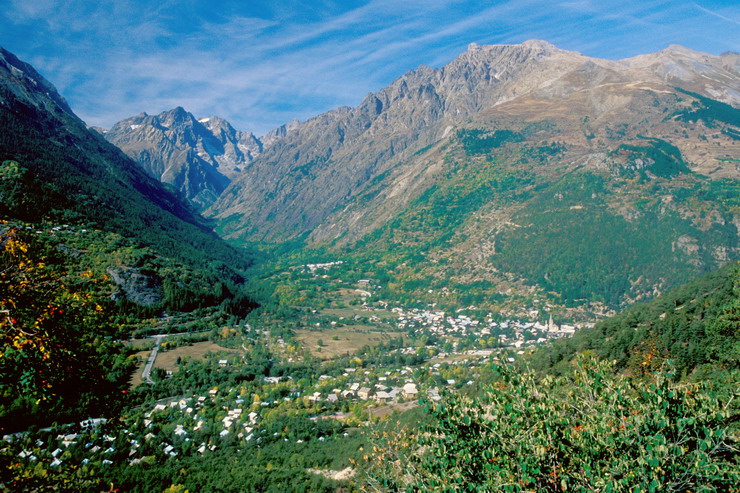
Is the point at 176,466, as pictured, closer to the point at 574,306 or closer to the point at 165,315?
the point at 165,315

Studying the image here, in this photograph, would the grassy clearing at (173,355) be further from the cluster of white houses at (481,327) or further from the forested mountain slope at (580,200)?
the forested mountain slope at (580,200)

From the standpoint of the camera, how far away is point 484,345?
3127 inches

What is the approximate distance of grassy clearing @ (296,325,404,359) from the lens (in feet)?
254

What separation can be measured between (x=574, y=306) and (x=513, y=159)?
8760 cm

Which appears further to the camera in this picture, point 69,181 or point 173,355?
point 69,181

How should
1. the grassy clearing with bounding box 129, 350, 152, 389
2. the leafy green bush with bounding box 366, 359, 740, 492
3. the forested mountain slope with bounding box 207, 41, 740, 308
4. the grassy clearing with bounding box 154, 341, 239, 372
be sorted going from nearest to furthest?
the leafy green bush with bounding box 366, 359, 740, 492, the grassy clearing with bounding box 129, 350, 152, 389, the grassy clearing with bounding box 154, 341, 239, 372, the forested mountain slope with bounding box 207, 41, 740, 308

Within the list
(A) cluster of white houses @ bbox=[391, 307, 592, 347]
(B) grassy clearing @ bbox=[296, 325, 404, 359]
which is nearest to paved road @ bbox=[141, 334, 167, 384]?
(B) grassy clearing @ bbox=[296, 325, 404, 359]

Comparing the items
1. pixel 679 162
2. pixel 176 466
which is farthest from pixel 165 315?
pixel 679 162

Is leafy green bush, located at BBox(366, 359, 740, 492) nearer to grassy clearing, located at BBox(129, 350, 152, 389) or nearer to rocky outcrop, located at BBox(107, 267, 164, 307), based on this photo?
grassy clearing, located at BBox(129, 350, 152, 389)

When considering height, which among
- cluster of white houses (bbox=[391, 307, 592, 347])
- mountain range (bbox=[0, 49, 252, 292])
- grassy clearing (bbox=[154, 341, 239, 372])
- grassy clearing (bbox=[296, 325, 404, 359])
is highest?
mountain range (bbox=[0, 49, 252, 292])

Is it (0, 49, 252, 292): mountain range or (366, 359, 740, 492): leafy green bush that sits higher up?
(0, 49, 252, 292): mountain range

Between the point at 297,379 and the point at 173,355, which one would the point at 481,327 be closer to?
the point at 297,379

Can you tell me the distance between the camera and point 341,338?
8556 centimetres

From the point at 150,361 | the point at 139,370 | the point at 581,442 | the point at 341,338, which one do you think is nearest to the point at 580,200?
the point at 341,338
